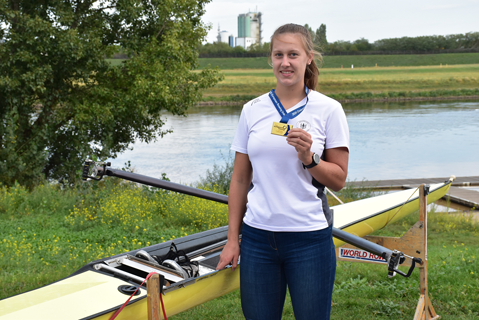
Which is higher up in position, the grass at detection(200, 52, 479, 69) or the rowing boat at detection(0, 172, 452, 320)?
the grass at detection(200, 52, 479, 69)

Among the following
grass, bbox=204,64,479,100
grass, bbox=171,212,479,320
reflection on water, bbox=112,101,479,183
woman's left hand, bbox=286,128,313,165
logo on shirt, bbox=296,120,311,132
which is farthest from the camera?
grass, bbox=204,64,479,100

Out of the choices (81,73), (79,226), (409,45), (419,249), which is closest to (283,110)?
(419,249)

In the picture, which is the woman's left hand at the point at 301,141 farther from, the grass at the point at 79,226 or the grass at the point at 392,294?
the grass at the point at 79,226

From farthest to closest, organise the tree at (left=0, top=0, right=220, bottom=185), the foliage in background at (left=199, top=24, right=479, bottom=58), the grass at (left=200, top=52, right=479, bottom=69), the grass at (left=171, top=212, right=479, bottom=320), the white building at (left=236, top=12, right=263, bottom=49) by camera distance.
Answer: the white building at (left=236, top=12, right=263, bottom=49), the foliage in background at (left=199, top=24, right=479, bottom=58), the grass at (left=200, top=52, right=479, bottom=69), the tree at (left=0, top=0, right=220, bottom=185), the grass at (left=171, top=212, right=479, bottom=320)

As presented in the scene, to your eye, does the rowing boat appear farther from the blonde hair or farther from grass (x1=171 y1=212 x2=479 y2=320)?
the blonde hair

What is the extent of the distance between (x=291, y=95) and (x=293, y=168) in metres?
0.35

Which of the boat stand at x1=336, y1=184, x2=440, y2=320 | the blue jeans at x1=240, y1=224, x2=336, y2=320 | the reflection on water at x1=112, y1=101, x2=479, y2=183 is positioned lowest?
the reflection on water at x1=112, y1=101, x2=479, y2=183

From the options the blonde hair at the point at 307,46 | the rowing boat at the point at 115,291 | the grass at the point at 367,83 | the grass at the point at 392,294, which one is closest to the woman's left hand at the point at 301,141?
the blonde hair at the point at 307,46

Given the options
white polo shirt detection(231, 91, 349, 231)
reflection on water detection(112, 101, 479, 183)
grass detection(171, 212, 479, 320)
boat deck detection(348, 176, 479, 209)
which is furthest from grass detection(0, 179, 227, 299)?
reflection on water detection(112, 101, 479, 183)

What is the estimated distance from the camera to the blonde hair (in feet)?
6.46

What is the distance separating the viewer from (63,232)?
19.8 ft

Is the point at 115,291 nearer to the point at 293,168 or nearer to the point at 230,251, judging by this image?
the point at 230,251

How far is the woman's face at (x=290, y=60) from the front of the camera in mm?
1938

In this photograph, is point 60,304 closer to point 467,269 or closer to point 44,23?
point 467,269
